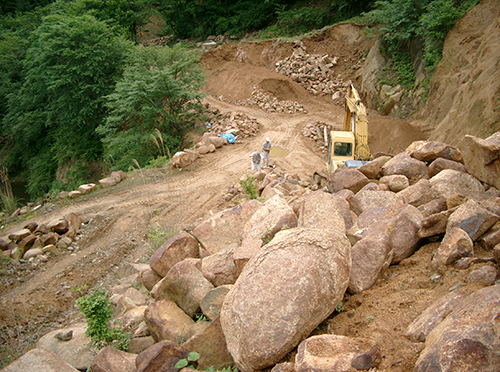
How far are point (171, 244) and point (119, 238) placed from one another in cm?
477

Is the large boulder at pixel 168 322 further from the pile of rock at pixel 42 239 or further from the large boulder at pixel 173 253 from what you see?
the pile of rock at pixel 42 239

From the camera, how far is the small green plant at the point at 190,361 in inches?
130

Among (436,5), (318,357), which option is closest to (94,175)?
(436,5)

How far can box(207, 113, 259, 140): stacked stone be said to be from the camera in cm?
1566

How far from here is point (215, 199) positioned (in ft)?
34.7

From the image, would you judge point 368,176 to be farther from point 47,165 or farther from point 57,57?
point 47,165

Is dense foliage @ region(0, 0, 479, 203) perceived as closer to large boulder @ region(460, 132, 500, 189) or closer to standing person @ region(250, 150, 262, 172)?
standing person @ region(250, 150, 262, 172)

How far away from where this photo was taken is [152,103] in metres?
15.1

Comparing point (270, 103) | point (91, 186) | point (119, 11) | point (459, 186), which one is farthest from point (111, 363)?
point (119, 11)

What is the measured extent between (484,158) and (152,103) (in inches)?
507

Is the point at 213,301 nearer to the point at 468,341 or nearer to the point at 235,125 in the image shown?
the point at 468,341

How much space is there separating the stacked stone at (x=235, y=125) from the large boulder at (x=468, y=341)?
13.2 meters

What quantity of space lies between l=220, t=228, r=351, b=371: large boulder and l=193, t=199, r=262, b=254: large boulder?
6.60 ft

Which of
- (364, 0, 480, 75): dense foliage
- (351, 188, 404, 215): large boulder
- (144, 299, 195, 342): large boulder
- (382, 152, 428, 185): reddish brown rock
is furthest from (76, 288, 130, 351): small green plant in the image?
(364, 0, 480, 75): dense foliage
